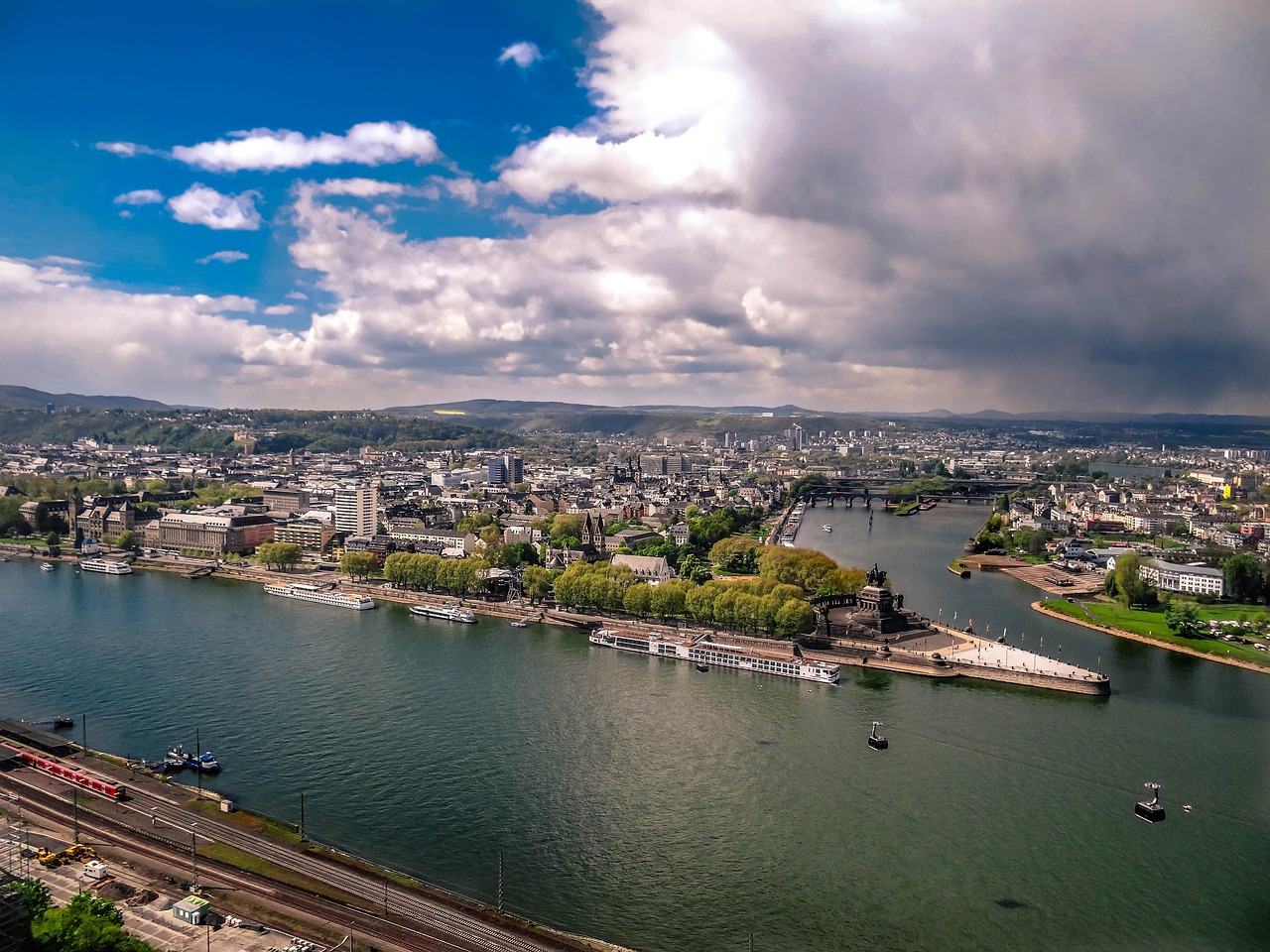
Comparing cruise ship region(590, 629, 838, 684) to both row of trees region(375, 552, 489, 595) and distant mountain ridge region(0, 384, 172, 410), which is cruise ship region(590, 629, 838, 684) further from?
distant mountain ridge region(0, 384, 172, 410)

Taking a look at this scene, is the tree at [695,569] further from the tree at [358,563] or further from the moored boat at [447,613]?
the tree at [358,563]

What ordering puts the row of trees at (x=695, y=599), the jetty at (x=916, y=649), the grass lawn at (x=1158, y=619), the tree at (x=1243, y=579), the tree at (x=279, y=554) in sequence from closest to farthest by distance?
1. the jetty at (x=916, y=649)
2. the grass lawn at (x=1158, y=619)
3. the row of trees at (x=695, y=599)
4. the tree at (x=1243, y=579)
5. the tree at (x=279, y=554)

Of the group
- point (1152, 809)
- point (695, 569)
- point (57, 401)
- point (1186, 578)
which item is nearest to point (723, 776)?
point (1152, 809)

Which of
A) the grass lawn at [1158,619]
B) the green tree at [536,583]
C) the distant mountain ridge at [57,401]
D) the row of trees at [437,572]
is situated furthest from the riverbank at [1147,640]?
the distant mountain ridge at [57,401]

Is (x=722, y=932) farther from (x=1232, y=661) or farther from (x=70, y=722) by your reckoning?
(x=1232, y=661)

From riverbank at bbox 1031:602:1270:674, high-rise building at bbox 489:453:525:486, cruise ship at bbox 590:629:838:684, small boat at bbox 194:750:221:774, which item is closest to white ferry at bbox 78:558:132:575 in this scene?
cruise ship at bbox 590:629:838:684

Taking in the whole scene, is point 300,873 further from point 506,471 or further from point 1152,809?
point 506,471
